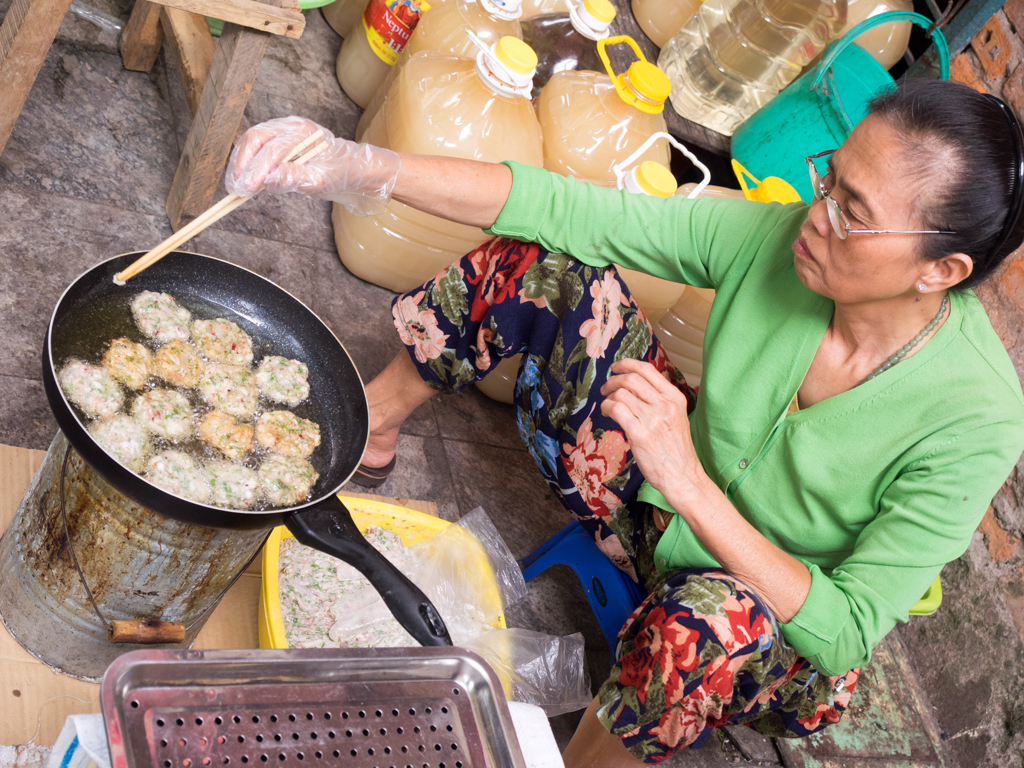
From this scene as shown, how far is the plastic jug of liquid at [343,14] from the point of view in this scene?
3277 mm

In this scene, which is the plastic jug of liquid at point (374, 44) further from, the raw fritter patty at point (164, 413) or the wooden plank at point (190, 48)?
the raw fritter patty at point (164, 413)

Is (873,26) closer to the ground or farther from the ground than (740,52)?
farther from the ground

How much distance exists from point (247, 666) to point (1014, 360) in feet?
8.69

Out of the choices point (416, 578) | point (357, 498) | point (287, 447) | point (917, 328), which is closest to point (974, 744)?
point (917, 328)

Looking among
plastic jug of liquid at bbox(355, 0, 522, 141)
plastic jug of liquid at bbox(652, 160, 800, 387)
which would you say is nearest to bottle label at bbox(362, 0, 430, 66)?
plastic jug of liquid at bbox(355, 0, 522, 141)

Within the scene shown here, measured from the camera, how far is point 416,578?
198cm

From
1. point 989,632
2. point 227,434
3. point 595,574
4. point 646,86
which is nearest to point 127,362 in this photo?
point 227,434

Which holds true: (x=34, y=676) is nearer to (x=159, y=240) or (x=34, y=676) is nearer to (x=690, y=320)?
(x=159, y=240)

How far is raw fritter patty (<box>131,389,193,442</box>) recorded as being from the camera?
4.98ft

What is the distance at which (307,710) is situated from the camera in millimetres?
1009

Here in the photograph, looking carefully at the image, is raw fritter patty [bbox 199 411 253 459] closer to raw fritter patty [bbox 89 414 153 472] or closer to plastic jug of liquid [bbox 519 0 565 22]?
raw fritter patty [bbox 89 414 153 472]

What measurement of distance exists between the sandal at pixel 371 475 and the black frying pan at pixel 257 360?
1.53 ft

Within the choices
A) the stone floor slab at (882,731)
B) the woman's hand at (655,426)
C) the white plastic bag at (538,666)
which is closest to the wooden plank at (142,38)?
the woman's hand at (655,426)

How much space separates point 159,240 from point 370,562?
1.54m
